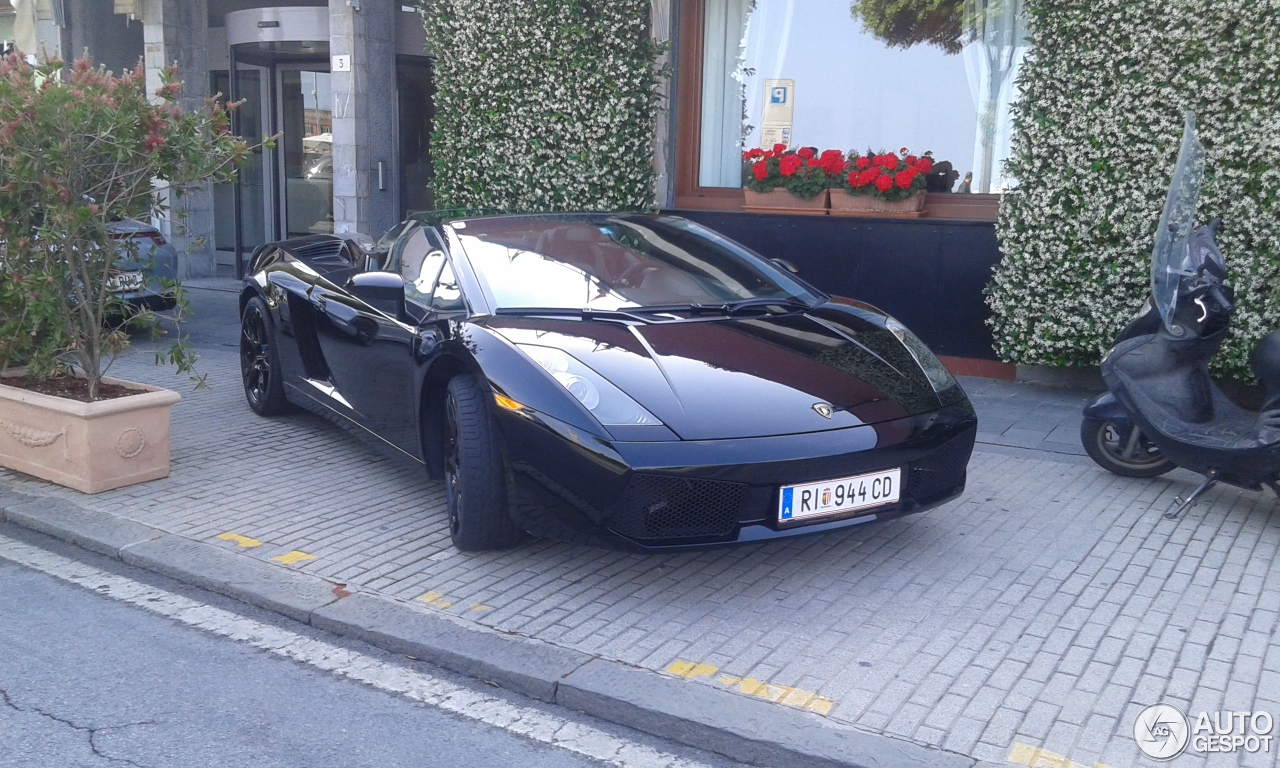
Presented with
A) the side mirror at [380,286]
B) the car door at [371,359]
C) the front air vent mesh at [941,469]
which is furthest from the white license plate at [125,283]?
the front air vent mesh at [941,469]

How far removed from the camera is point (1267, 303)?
7.11m

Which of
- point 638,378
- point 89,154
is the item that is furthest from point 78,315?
point 638,378

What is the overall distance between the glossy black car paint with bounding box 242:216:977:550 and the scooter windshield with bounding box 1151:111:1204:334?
53.0 inches

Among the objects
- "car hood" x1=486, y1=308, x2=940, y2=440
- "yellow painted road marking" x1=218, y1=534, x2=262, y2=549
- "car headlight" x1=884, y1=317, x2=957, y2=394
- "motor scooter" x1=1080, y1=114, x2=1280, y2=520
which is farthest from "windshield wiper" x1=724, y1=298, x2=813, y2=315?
"yellow painted road marking" x1=218, y1=534, x2=262, y2=549

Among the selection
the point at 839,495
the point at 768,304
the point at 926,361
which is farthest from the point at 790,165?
the point at 839,495

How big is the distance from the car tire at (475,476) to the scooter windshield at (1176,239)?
3204 mm

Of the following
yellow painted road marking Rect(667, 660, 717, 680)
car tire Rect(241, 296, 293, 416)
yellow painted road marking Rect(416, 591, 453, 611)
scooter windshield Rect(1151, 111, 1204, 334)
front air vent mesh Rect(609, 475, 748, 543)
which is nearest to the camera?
yellow painted road marking Rect(667, 660, 717, 680)

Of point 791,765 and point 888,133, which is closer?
point 791,765

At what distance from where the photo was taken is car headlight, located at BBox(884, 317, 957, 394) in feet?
15.5

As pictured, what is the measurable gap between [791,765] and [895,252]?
6.14m

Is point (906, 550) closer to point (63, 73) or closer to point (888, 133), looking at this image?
point (63, 73)

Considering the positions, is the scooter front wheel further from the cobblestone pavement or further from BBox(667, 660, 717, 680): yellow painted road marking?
BBox(667, 660, 717, 680): yellow painted road marking

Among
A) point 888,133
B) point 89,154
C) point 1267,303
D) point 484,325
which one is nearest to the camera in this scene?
point 484,325

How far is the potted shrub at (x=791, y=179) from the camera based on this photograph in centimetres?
923
